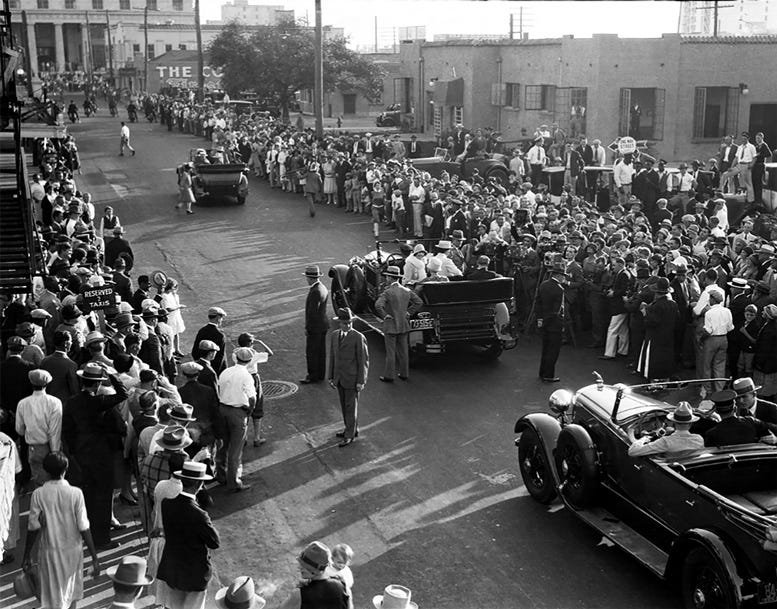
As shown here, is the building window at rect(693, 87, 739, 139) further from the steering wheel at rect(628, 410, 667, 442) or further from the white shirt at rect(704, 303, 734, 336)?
the steering wheel at rect(628, 410, 667, 442)

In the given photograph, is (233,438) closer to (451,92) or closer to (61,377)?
(61,377)

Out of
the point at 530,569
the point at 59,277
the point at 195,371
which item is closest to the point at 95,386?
the point at 195,371

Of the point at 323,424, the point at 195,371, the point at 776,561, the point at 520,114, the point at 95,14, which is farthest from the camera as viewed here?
the point at 95,14

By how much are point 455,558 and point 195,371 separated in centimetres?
354

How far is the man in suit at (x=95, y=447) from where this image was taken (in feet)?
33.4

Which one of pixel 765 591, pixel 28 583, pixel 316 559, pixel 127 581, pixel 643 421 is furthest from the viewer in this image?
pixel 643 421

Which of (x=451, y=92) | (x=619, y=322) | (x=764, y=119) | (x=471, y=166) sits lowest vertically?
(x=619, y=322)

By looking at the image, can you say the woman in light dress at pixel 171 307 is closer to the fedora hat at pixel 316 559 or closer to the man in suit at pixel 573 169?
the fedora hat at pixel 316 559

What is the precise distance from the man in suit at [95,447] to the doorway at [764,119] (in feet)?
103

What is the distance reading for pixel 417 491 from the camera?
11.5 meters

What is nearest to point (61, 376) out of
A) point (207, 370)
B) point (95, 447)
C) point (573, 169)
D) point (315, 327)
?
point (95, 447)

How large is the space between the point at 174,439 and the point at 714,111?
31680mm

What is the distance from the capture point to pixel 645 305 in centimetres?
1530

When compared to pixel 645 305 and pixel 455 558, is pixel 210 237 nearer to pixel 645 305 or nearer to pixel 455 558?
pixel 645 305
